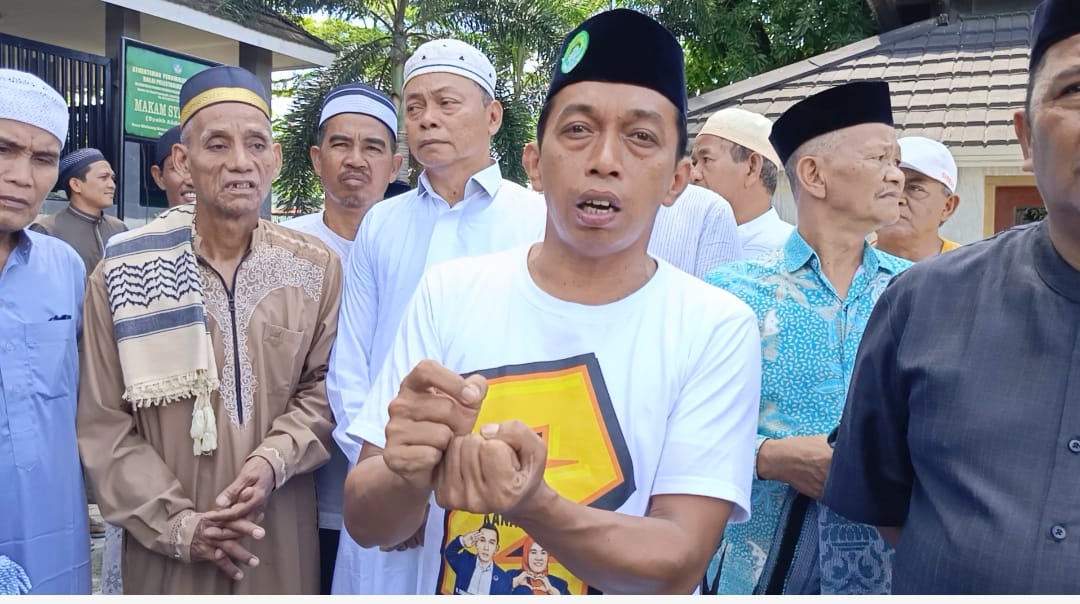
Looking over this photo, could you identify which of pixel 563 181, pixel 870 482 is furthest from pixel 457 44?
pixel 870 482

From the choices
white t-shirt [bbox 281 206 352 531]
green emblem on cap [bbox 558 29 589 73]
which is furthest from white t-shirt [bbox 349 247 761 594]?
white t-shirt [bbox 281 206 352 531]

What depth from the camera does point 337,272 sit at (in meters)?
3.54

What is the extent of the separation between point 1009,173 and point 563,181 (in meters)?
7.64

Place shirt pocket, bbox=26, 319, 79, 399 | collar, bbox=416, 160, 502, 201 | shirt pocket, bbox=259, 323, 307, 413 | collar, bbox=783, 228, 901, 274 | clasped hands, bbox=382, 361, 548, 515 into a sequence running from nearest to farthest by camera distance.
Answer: clasped hands, bbox=382, 361, 548, 515 → collar, bbox=783, 228, 901, 274 → shirt pocket, bbox=26, 319, 79, 399 → shirt pocket, bbox=259, 323, 307, 413 → collar, bbox=416, 160, 502, 201

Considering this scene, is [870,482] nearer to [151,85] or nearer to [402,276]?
[402,276]

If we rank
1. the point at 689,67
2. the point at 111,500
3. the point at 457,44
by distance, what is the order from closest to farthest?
the point at 111,500
the point at 457,44
the point at 689,67

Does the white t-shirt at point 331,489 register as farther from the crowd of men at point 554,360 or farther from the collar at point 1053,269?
the collar at point 1053,269

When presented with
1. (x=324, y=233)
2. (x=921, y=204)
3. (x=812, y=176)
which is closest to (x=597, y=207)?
(x=812, y=176)

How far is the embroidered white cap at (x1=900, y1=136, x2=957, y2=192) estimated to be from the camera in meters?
4.50

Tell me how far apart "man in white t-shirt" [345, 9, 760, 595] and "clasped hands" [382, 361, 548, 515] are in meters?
0.16

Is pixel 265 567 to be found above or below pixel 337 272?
below

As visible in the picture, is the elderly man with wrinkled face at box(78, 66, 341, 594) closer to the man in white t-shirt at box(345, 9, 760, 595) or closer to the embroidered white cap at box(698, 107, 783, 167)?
the man in white t-shirt at box(345, 9, 760, 595)

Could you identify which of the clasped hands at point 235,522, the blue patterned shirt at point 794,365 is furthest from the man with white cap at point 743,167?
the clasped hands at point 235,522

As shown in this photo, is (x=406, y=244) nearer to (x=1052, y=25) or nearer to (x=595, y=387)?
(x=595, y=387)
